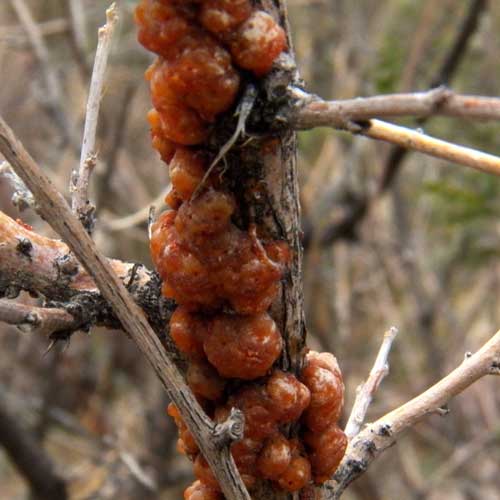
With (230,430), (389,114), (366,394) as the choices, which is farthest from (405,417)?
(389,114)

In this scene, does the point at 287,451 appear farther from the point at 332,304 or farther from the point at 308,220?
the point at 332,304

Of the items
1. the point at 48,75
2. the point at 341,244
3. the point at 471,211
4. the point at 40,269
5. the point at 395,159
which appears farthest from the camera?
the point at 341,244

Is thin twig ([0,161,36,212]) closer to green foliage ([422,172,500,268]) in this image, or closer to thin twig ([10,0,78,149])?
green foliage ([422,172,500,268])

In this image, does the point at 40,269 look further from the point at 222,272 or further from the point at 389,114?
the point at 389,114

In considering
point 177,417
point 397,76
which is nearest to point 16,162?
point 177,417

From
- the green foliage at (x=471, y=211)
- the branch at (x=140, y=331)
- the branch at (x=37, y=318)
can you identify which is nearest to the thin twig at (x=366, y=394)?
the branch at (x=140, y=331)

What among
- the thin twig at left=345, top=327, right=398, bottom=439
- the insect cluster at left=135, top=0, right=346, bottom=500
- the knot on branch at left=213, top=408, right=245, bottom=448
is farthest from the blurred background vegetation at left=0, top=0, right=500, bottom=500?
the knot on branch at left=213, top=408, right=245, bottom=448
